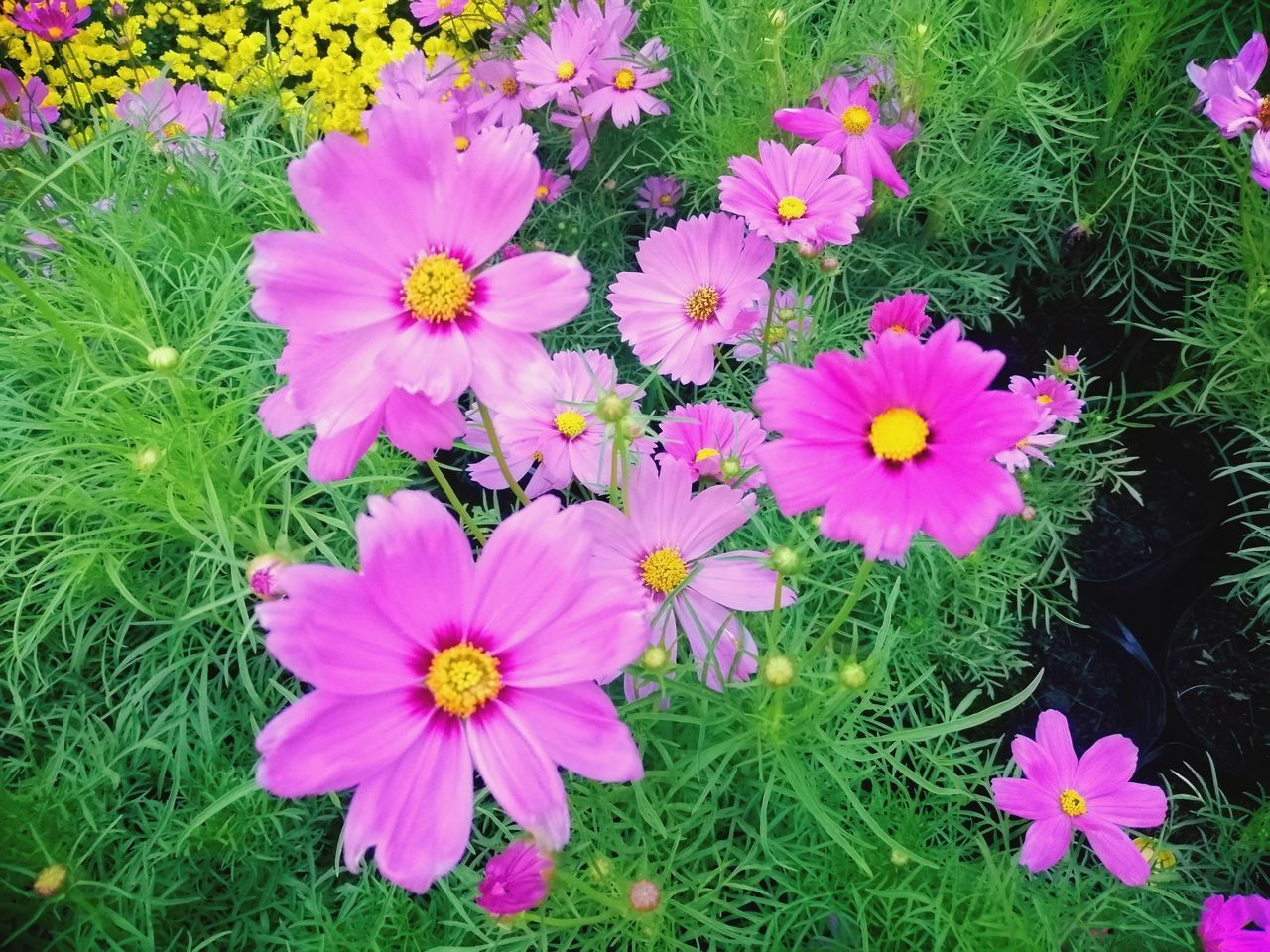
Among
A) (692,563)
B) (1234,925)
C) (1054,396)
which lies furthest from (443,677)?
(1054,396)

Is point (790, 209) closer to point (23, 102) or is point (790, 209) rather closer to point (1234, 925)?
point (1234, 925)

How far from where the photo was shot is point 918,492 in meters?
0.41

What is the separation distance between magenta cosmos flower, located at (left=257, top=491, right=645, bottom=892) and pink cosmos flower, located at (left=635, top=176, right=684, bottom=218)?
94 cm

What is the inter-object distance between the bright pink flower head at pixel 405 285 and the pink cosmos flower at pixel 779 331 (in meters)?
0.45

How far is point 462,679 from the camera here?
407mm

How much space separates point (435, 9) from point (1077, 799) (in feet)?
4.55

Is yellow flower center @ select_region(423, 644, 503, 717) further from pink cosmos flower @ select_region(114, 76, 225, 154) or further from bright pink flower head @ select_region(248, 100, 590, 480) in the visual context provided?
pink cosmos flower @ select_region(114, 76, 225, 154)

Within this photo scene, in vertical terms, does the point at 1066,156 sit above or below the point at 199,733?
above

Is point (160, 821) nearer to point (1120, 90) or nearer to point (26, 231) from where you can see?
point (26, 231)

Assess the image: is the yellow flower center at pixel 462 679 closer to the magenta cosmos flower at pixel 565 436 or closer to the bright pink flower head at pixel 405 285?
the bright pink flower head at pixel 405 285

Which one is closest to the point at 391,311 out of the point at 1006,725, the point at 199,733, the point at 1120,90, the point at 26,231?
the point at 199,733

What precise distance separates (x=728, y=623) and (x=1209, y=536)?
3.09 feet

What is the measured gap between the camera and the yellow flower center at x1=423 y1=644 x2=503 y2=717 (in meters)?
0.41

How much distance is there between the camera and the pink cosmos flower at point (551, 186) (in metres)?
1.21
